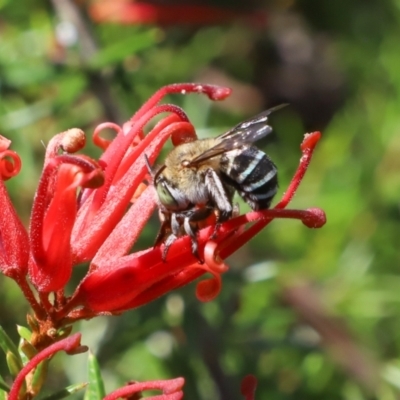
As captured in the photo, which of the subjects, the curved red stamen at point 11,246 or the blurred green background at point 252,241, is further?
the blurred green background at point 252,241

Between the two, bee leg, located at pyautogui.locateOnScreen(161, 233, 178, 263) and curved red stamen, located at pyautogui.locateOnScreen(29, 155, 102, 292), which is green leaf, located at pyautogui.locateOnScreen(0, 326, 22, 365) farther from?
bee leg, located at pyautogui.locateOnScreen(161, 233, 178, 263)

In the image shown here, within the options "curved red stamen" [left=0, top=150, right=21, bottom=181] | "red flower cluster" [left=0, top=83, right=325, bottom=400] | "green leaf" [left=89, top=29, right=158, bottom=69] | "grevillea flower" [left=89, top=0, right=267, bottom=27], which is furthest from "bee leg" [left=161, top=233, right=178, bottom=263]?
"grevillea flower" [left=89, top=0, right=267, bottom=27]

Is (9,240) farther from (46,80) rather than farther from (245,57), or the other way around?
(245,57)

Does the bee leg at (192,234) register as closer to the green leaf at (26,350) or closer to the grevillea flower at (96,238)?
the grevillea flower at (96,238)

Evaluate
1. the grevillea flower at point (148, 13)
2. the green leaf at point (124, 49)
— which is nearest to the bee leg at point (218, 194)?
the green leaf at point (124, 49)

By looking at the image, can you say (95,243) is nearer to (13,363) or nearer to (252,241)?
(13,363)

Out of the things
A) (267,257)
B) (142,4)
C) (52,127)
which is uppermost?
(142,4)

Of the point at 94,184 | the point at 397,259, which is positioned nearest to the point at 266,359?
the point at 397,259
